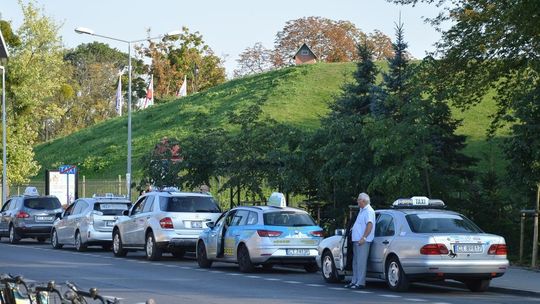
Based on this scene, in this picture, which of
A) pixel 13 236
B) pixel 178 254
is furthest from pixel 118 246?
pixel 13 236

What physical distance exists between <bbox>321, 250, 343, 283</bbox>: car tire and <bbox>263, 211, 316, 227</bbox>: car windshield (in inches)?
110

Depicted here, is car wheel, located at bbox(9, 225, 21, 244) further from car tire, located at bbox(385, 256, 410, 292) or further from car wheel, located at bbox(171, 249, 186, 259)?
car tire, located at bbox(385, 256, 410, 292)

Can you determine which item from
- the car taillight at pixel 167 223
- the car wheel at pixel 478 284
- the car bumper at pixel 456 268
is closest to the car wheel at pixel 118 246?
the car taillight at pixel 167 223

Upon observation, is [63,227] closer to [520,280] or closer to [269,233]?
[269,233]

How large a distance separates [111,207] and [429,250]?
17375 mm

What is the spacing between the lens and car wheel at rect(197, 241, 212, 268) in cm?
2636

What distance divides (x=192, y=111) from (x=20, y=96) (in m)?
32.7

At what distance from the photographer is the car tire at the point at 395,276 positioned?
760 inches

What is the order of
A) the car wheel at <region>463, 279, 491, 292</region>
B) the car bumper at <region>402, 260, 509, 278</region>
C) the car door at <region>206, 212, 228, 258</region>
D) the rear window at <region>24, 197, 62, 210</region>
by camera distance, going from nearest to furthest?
the car bumper at <region>402, 260, 509, 278</region> → the car wheel at <region>463, 279, 491, 292</region> → the car door at <region>206, 212, 228, 258</region> → the rear window at <region>24, 197, 62, 210</region>

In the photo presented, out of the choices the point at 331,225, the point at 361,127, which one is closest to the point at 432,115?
the point at 361,127

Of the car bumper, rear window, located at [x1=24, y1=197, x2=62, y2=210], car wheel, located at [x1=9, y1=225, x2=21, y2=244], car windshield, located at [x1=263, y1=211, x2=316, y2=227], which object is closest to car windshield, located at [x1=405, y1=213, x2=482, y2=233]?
the car bumper

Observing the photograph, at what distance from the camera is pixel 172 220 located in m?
28.6

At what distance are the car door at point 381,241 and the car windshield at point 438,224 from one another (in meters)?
0.45

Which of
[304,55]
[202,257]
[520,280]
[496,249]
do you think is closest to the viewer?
[496,249]
